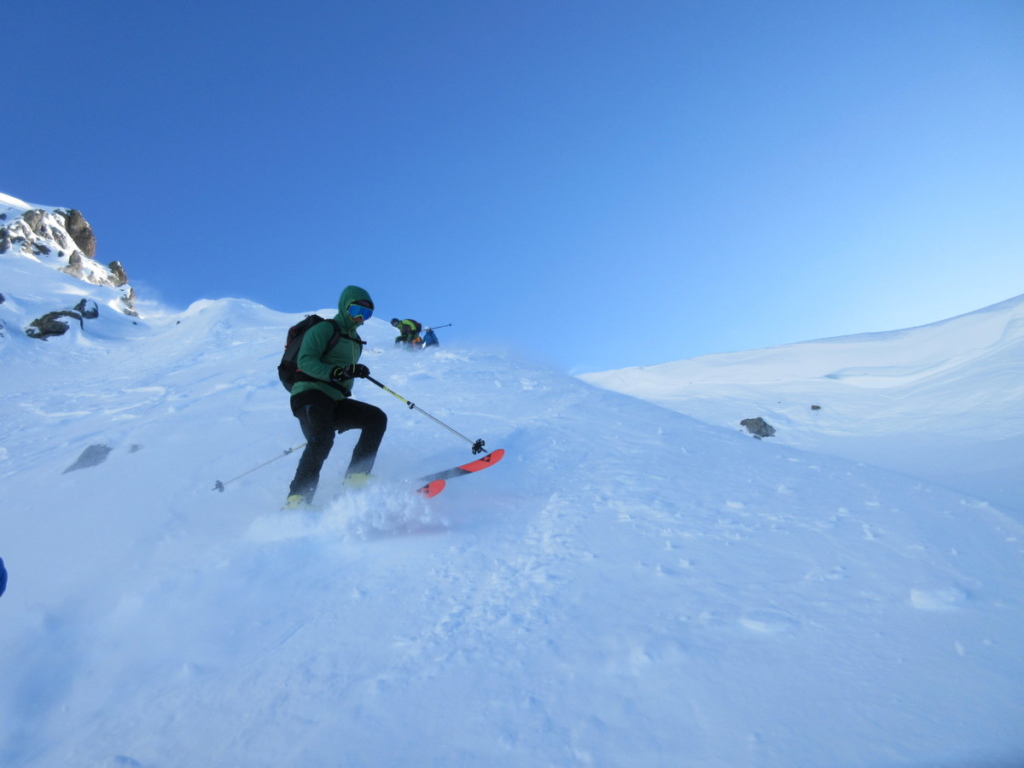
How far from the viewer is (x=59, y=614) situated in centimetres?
266

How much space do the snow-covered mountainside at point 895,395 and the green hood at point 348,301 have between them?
19.2ft

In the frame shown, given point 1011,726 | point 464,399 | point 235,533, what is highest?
point 464,399

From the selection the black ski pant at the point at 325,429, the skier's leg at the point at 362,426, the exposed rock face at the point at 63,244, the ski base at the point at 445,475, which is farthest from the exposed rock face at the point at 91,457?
the exposed rock face at the point at 63,244

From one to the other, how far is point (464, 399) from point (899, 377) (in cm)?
1943

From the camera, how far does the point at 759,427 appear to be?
14.5 meters

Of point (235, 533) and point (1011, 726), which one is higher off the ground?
point (235, 533)

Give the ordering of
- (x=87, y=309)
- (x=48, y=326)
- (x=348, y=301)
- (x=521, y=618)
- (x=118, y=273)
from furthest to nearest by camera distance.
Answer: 1. (x=118, y=273)
2. (x=87, y=309)
3. (x=48, y=326)
4. (x=348, y=301)
5. (x=521, y=618)

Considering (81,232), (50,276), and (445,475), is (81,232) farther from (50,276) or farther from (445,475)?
(445,475)

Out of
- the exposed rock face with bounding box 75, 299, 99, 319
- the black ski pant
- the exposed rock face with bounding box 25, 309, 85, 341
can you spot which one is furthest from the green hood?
the exposed rock face with bounding box 75, 299, 99, 319

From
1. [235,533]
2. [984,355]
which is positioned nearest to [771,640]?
[235,533]

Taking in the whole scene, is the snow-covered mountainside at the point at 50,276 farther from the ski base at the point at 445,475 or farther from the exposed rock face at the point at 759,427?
the exposed rock face at the point at 759,427

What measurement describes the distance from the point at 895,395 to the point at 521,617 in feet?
64.0

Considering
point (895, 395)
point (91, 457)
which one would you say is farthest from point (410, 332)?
point (895, 395)

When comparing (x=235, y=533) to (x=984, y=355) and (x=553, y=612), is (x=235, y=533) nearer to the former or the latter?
(x=553, y=612)
